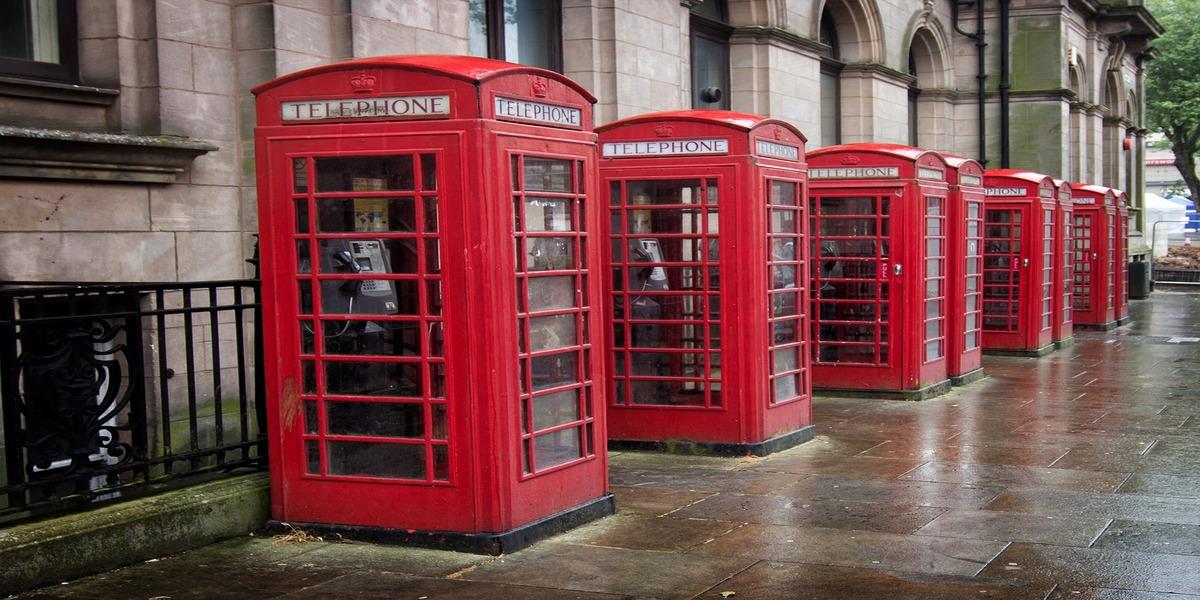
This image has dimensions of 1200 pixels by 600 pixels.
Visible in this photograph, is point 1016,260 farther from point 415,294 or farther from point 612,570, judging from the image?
point 415,294

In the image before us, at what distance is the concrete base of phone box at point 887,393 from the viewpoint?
12047 millimetres

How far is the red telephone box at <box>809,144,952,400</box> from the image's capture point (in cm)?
1177

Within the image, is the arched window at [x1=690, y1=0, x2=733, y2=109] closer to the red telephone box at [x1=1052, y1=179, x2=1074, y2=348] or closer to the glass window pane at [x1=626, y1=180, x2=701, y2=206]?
the red telephone box at [x1=1052, y1=179, x2=1074, y2=348]

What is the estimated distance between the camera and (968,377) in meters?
13.5

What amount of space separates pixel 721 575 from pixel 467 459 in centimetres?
136

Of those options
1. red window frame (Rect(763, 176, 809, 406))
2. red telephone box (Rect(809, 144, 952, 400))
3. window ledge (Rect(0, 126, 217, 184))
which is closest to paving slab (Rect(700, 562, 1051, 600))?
red window frame (Rect(763, 176, 809, 406))

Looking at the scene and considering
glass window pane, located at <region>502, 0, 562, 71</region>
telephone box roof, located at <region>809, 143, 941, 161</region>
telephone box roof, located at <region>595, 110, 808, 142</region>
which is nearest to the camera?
telephone box roof, located at <region>595, 110, 808, 142</region>

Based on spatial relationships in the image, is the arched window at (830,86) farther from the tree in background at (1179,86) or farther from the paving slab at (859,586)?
the tree in background at (1179,86)

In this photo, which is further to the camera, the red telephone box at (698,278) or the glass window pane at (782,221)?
the glass window pane at (782,221)

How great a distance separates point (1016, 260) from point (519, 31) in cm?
742

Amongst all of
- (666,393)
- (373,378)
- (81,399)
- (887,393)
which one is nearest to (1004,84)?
(887,393)

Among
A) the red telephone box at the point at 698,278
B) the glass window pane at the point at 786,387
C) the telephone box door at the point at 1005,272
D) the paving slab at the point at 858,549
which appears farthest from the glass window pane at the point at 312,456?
the telephone box door at the point at 1005,272

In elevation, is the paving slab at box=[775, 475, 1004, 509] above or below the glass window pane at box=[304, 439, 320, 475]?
below

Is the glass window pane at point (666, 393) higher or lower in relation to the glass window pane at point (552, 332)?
lower
